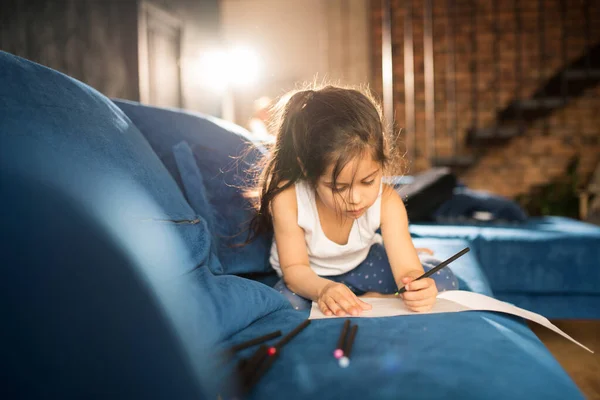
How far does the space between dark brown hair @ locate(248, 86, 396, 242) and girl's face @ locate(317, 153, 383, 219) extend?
15 millimetres

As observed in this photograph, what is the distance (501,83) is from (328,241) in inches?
168

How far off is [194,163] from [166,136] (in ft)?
0.38

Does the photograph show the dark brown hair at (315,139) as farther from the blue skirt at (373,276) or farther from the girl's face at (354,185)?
the blue skirt at (373,276)

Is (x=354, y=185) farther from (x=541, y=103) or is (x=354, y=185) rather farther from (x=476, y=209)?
(x=541, y=103)

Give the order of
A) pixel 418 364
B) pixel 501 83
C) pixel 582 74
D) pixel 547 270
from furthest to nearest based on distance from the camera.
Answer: pixel 501 83
pixel 582 74
pixel 547 270
pixel 418 364

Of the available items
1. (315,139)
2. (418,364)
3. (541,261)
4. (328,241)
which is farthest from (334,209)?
(541,261)

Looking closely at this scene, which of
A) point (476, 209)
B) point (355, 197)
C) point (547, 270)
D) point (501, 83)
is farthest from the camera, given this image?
point (501, 83)

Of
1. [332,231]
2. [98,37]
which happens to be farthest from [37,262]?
[98,37]

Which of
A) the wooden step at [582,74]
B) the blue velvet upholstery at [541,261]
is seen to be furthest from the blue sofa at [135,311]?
the wooden step at [582,74]

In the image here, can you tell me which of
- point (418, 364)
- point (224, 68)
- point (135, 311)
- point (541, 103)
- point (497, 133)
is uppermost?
point (224, 68)

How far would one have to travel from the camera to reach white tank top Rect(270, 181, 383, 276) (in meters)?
1.33

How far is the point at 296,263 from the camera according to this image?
4.00 feet

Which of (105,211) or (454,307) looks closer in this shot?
(105,211)

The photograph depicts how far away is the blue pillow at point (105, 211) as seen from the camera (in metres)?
0.54
